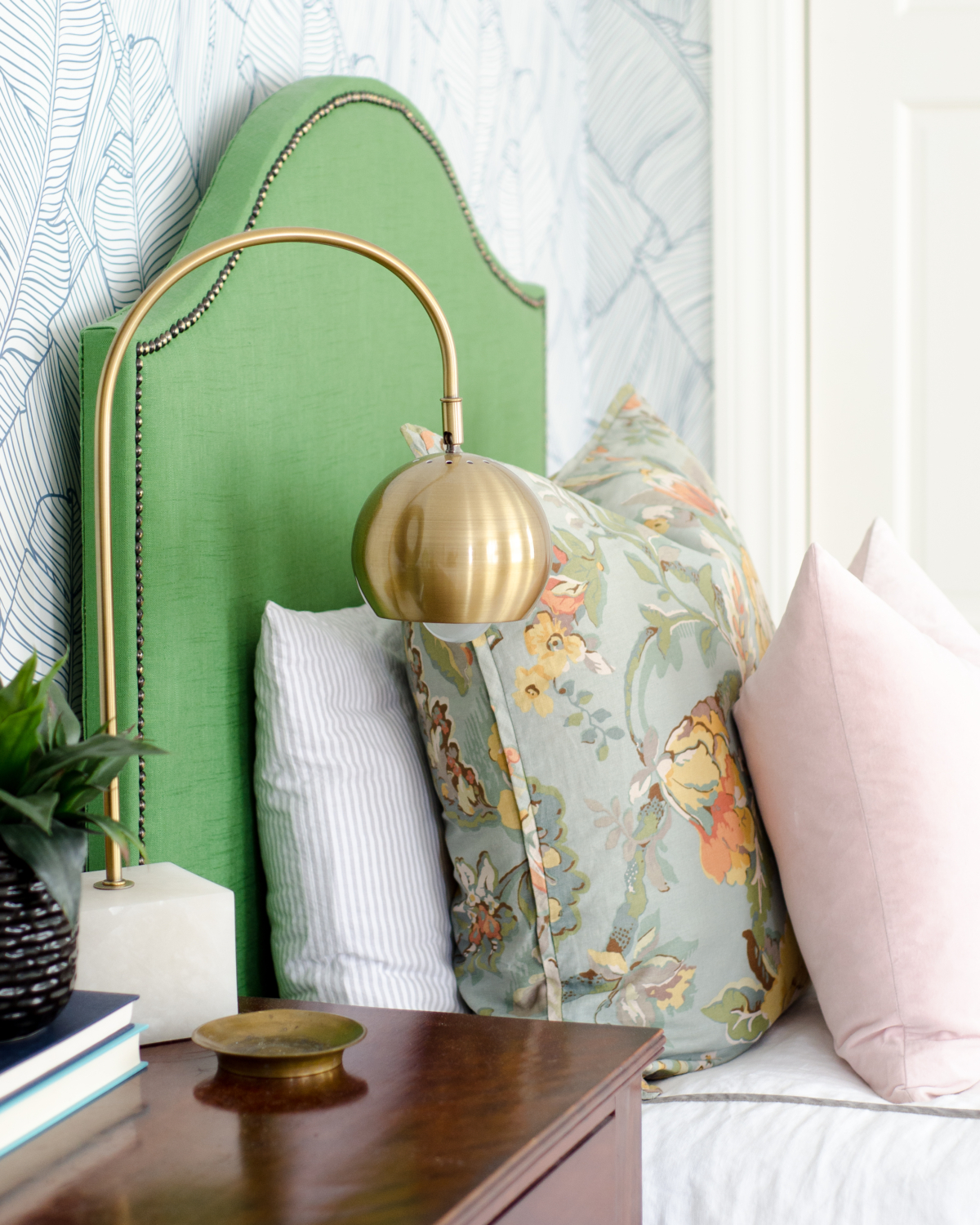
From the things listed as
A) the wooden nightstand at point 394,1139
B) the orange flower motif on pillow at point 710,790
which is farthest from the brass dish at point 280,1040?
the orange flower motif on pillow at point 710,790

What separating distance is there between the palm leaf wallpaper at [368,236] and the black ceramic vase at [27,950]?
0.31m

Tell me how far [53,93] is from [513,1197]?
2.65 feet

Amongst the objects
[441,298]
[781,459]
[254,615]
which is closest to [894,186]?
[781,459]

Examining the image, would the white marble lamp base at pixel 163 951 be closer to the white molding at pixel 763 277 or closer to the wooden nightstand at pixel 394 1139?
the wooden nightstand at pixel 394 1139

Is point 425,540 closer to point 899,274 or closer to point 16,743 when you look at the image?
point 16,743

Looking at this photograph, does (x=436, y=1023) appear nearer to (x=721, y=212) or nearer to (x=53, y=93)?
(x=53, y=93)

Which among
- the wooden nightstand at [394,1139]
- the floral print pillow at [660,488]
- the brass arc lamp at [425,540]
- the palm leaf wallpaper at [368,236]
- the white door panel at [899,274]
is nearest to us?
the wooden nightstand at [394,1139]

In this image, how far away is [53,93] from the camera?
0.94 metres

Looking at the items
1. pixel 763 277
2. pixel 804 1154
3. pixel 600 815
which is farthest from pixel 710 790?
→ pixel 763 277

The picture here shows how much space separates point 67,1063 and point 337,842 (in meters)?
0.35

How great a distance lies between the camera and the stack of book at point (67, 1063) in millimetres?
625

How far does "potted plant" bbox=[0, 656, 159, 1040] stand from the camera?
63 centimetres

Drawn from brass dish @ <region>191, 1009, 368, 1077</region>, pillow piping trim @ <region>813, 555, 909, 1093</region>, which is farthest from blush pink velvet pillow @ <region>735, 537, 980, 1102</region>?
brass dish @ <region>191, 1009, 368, 1077</region>

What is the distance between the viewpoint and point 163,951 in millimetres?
782
